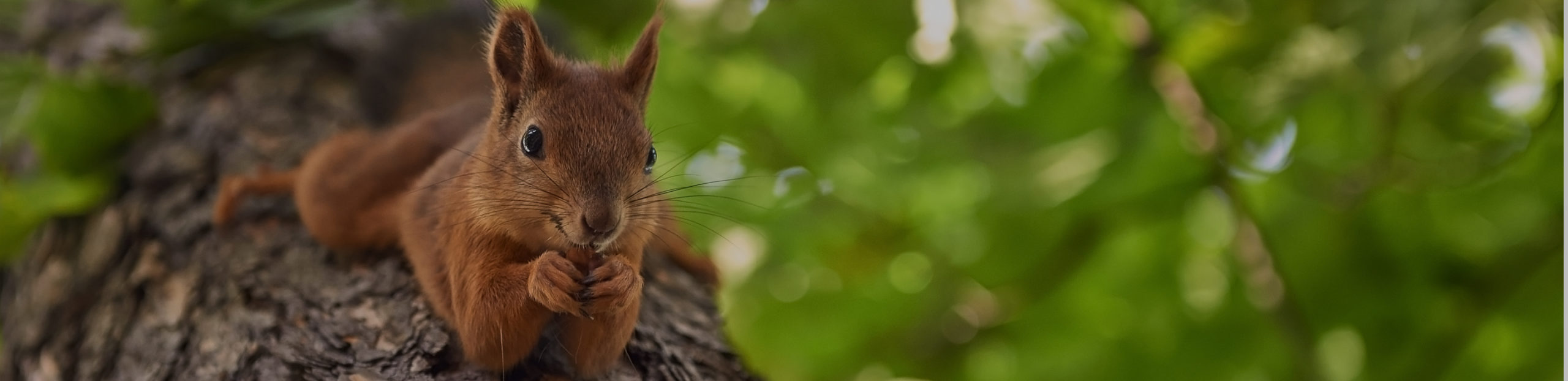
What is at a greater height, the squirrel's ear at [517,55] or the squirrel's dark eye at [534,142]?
the squirrel's ear at [517,55]

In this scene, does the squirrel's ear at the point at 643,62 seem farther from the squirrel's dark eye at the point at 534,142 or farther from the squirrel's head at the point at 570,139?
the squirrel's dark eye at the point at 534,142

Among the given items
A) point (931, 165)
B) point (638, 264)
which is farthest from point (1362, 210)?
point (638, 264)

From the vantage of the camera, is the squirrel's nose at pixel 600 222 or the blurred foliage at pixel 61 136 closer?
the squirrel's nose at pixel 600 222

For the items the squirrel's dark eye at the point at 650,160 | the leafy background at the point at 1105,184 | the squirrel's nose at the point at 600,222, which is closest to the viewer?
the squirrel's nose at the point at 600,222

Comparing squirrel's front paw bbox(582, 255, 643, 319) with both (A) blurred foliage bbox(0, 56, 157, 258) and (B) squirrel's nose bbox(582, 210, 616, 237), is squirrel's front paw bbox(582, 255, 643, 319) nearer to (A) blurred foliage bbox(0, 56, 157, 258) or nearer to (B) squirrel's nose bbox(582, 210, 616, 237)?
(B) squirrel's nose bbox(582, 210, 616, 237)

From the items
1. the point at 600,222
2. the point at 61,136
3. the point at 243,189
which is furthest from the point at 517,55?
the point at 61,136

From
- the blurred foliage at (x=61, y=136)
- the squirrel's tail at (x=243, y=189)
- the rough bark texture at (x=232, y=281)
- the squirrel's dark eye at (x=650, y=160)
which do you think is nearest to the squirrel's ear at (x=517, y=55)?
the squirrel's dark eye at (x=650, y=160)

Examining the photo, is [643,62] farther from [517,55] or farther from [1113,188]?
[1113,188]

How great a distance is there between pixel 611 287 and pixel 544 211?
0.38 ft

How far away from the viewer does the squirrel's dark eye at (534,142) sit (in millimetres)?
1132

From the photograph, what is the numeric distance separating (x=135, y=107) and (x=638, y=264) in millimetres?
1466

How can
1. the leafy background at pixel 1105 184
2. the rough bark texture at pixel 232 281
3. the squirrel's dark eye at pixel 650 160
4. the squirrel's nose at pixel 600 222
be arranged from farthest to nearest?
the leafy background at pixel 1105 184, the rough bark texture at pixel 232 281, the squirrel's dark eye at pixel 650 160, the squirrel's nose at pixel 600 222

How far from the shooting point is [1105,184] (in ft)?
5.65

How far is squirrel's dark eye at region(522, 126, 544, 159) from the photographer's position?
1.13 metres
